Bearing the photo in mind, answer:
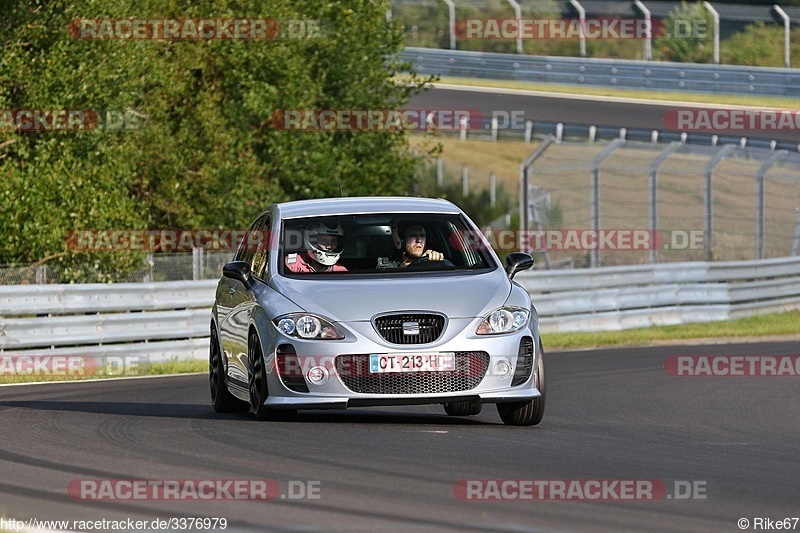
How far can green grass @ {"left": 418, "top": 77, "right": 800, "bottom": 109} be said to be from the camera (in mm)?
41353

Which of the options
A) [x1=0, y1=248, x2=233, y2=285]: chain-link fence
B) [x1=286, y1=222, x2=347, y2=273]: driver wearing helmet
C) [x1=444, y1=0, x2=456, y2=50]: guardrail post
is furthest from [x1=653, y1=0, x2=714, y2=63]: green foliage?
[x1=286, y1=222, x2=347, y2=273]: driver wearing helmet

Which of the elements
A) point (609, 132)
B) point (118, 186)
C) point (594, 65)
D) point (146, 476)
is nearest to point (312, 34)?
point (118, 186)

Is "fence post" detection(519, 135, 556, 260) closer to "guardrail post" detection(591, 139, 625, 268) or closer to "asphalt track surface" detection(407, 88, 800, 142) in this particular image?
"guardrail post" detection(591, 139, 625, 268)

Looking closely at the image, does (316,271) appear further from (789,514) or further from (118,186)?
(118,186)

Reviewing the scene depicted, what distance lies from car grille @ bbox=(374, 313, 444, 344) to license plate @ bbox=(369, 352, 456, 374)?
0.10 m

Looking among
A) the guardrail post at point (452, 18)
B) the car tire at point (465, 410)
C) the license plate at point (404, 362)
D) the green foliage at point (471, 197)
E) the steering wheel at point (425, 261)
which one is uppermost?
the guardrail post at point (452, 18)

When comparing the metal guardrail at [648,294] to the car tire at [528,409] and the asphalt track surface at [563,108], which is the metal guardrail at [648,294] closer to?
the car tire at [528,409]

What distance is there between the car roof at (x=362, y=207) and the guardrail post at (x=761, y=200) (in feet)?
55.2

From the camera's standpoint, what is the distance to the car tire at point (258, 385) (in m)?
10.7

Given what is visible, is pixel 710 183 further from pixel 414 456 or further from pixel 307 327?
pixel 414 456

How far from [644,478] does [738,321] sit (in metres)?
17.9

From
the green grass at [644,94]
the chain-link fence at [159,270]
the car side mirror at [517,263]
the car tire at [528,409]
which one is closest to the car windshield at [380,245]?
the car side mirror at [517,263]

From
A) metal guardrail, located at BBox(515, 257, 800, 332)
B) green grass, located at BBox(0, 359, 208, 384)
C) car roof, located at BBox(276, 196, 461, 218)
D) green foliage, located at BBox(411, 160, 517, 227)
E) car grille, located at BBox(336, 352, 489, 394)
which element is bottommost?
green foliage, located at BBox(411, 160, 517, 227)

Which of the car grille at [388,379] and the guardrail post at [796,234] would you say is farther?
the guardrail post at [796,234]
